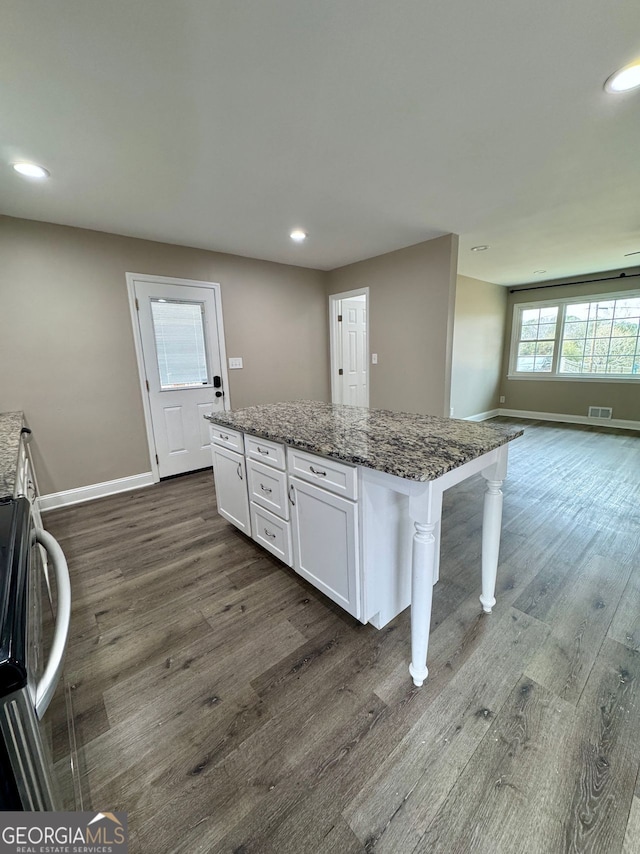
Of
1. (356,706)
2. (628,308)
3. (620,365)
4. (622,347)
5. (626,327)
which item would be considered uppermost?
(628,308)

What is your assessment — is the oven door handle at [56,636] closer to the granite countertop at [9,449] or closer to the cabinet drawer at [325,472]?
the granite countertop at [9,449]

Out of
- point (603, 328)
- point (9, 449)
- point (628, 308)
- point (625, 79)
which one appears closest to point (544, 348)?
point (603, 328)

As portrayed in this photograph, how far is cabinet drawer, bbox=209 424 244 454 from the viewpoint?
7.14ft

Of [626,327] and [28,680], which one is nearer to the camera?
[28,680]

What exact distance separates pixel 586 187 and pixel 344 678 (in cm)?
356

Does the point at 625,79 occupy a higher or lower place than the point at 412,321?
higher

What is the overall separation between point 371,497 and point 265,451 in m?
0.74

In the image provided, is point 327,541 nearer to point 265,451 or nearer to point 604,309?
point 265,451

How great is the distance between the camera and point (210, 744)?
1.20m

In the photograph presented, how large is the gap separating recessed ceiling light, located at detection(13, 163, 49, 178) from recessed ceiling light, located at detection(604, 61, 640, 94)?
3.00 metres

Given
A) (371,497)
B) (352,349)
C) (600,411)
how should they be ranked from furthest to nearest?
(600,411) → (352,349) → (371,497)

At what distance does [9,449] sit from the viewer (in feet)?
5.59

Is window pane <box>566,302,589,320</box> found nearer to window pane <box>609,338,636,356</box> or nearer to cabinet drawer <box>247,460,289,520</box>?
window pane <box>609,338,636,356</box>

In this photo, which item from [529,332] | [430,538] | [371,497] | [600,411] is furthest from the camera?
[529,332]
